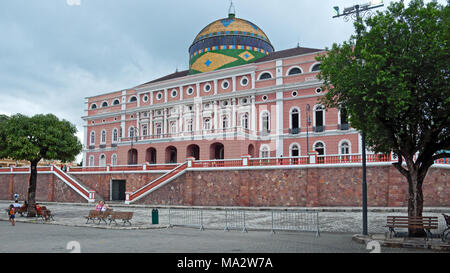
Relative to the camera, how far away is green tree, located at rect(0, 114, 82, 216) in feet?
73.7

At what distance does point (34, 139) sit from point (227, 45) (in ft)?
86.6

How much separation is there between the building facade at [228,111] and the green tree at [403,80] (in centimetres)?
1764

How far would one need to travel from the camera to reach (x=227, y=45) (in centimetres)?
4422

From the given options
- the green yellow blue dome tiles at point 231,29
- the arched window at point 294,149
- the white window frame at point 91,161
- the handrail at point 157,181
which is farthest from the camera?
the white window frame at point 91,161

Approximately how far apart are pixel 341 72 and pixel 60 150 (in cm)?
1758

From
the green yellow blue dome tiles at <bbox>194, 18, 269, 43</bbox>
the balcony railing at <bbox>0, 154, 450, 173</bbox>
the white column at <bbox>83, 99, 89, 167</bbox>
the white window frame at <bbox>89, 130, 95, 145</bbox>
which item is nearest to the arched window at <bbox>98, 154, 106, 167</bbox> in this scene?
the white window frame at <bbox>89, 130, 95, 145</bbox>

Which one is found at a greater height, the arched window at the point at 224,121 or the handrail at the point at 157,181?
the arched window at the point at 224,121

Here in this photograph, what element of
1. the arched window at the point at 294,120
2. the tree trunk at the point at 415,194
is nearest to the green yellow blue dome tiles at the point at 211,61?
the arched window at the point at 294,120

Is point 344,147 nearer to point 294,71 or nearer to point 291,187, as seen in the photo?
point 294,71

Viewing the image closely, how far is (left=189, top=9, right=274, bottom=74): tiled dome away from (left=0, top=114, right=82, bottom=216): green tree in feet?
77.0

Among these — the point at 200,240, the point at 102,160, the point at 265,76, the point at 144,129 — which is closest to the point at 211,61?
the point at 265,76

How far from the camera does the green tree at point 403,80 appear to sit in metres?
11.5

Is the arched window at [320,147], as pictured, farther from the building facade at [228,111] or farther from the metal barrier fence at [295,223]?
the metal barrier fence at [295,223]
